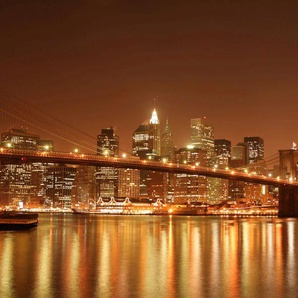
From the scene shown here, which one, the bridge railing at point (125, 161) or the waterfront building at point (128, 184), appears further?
the waterfront building at point (128, 184)

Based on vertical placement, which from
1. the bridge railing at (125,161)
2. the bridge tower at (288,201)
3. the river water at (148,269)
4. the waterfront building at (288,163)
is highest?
the waterfront building at (288,163)

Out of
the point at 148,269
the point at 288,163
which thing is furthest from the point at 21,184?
the point at 148,269

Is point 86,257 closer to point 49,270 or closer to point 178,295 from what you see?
point 49,270

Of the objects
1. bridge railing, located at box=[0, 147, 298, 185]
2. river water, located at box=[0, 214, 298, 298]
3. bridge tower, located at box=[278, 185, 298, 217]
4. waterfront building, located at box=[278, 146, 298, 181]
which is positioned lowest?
river water, located at box=[0, 214, 298, 298]

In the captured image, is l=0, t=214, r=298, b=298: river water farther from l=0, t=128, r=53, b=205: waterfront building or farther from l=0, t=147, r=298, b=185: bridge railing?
l=0, t=128, r=53, b=205: waterfront building

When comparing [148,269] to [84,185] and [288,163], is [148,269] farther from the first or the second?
[84,185]

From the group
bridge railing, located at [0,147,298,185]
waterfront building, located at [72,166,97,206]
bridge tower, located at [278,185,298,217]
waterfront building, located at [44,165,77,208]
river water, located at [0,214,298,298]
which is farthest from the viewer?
waterfront building, located at [44,165,77,208]

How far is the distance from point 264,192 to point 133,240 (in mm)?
122954

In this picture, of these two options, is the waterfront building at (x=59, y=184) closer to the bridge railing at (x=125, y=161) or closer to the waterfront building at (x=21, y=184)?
the waterfront building at (x=21, y=184)

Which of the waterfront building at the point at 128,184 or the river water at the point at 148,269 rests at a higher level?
the waterfront building at the point at 128,184

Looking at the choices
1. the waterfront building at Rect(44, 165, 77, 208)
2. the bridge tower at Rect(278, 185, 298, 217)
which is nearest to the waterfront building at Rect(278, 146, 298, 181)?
the bridge tower at Rect(278, 185, 298, 217)

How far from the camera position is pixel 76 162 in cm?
5481

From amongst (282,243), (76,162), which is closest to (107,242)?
(282,243)

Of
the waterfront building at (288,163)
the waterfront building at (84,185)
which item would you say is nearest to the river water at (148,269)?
the waterfront building at (288,163)
